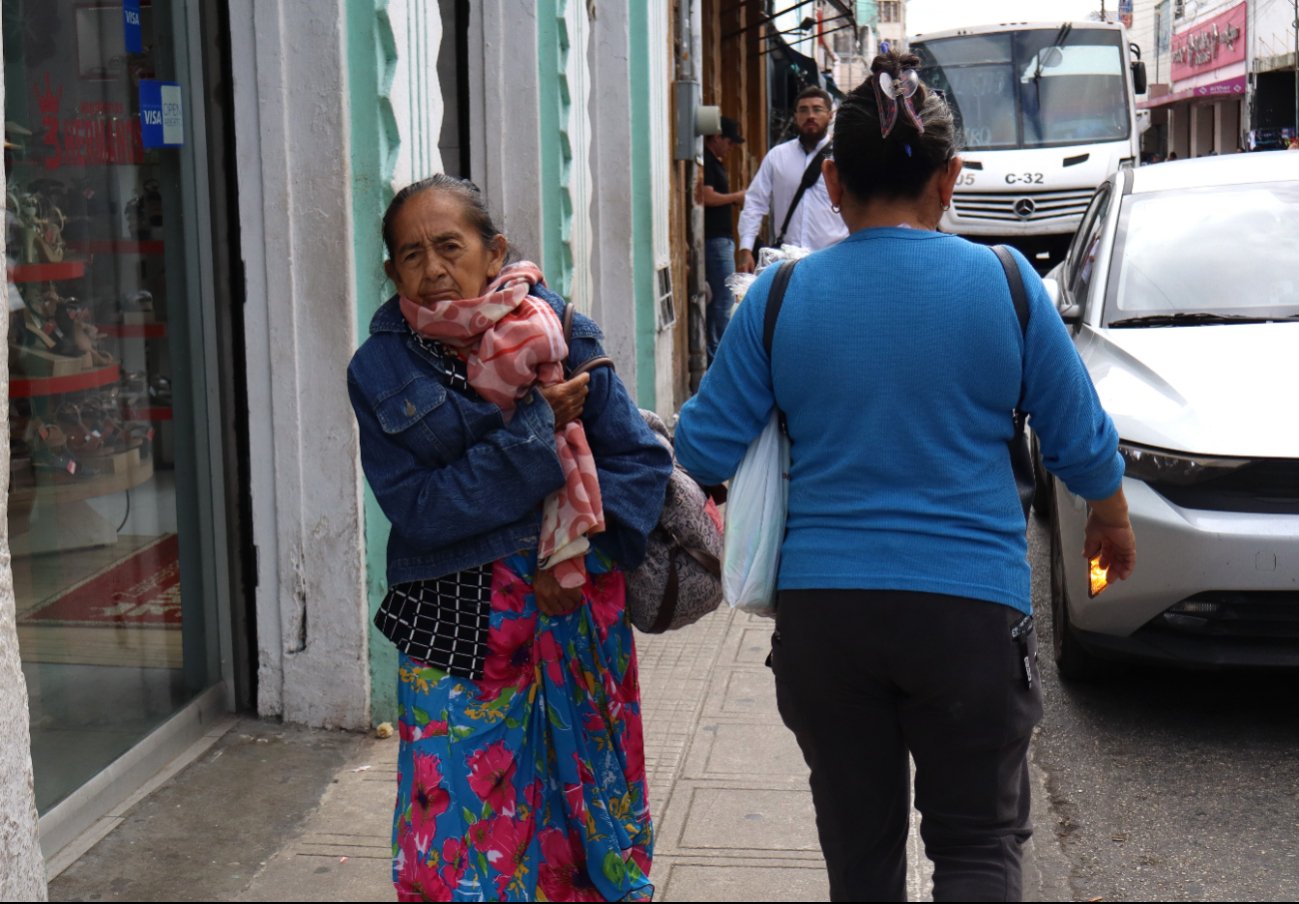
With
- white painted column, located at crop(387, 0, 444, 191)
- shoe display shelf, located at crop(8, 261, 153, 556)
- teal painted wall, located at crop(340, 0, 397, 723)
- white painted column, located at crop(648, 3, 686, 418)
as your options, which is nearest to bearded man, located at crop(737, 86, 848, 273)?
white painted column, located at crop(648, 3, 686, 418)

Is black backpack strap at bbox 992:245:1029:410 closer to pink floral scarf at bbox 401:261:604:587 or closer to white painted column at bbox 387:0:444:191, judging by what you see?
pink floral scarf at bbox 401:261:604:587

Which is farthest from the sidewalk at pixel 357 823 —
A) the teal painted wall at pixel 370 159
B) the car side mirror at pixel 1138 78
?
the car side mirror at pixel 1138 78

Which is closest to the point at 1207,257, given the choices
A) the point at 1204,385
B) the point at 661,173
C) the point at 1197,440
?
the point at 1204,385

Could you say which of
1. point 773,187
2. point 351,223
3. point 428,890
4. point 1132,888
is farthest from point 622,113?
point 428,890

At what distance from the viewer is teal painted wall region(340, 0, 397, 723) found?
483 centimetres

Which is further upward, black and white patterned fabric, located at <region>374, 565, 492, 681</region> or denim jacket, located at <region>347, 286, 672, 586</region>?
denim jacket, located at <region>347, 286, 672, 586</region>

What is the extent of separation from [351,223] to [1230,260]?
3310mm

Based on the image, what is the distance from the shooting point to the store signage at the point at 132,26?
446 cm

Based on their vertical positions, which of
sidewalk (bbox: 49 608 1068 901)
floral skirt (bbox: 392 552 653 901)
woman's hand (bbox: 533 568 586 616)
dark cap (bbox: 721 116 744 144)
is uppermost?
dark cap (bbox: 721 116 744 144)

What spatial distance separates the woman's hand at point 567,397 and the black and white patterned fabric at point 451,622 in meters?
0.33

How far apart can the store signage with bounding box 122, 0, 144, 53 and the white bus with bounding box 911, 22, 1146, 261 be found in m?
15.7

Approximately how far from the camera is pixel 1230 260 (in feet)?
20.3

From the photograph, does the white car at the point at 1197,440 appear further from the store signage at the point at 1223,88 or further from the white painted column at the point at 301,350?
the store signage at the point at 1223,88

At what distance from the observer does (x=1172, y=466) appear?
498 centimetres
